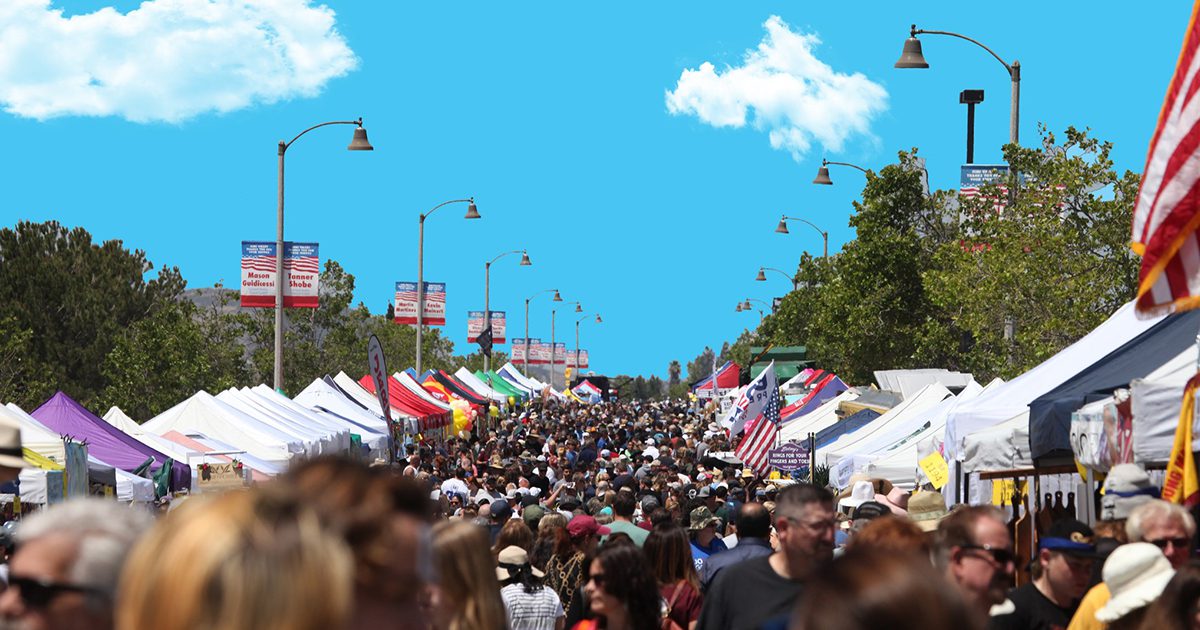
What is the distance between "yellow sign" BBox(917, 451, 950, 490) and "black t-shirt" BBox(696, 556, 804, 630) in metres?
9.68

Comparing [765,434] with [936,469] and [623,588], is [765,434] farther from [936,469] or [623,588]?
[623,588]

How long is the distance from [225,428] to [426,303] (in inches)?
1149

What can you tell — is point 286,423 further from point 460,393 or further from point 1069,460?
point 460,393

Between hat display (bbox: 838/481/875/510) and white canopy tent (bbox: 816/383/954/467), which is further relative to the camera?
white canopy tent (bbox: 816/383/954/467)

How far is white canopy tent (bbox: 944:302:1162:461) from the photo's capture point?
13609 millimetres

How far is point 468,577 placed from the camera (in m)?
5.16

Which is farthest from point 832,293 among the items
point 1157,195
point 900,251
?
point 1157,195

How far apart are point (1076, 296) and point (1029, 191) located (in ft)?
7.51

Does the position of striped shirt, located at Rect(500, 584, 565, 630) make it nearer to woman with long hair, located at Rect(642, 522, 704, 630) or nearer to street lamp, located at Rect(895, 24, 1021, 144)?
woman with long hair, located at Rect(642, 522, 704, 630)

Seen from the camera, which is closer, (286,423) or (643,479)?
(643,479)

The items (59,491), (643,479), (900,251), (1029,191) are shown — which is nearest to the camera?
(59,491)

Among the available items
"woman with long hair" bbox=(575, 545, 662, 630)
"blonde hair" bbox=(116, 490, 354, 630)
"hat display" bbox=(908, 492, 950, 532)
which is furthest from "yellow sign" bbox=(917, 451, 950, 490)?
"blonde hair" bbox=(116, 490, 354, 630)

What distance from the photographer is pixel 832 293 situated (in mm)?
43750

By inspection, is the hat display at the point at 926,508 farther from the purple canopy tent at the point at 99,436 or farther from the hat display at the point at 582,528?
the purple canopy tent at the point at 99,436
